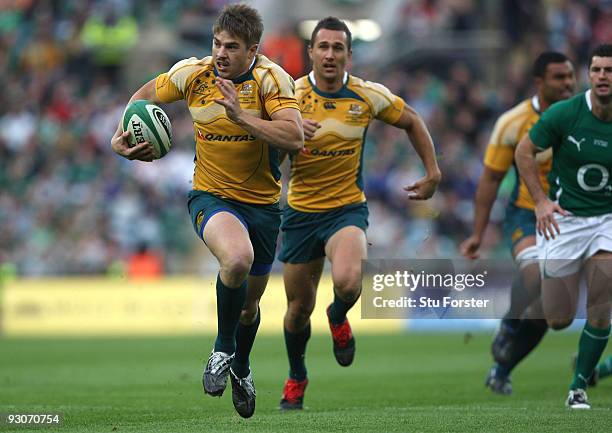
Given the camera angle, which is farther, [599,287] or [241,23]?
[599,287]

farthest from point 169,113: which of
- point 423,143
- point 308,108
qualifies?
point 423,143

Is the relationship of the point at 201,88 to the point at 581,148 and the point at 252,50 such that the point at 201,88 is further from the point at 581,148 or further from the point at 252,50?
the point at 581,148

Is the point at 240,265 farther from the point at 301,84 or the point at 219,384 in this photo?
the point at 301,84

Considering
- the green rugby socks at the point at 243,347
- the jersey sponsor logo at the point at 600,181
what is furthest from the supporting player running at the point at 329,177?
the jersey sponsor logo at the point at 600,181

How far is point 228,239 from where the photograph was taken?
7.93 m

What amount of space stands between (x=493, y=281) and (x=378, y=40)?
9.17 metres

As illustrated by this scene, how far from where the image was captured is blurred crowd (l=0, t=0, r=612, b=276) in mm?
21578

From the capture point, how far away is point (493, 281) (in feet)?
60.8

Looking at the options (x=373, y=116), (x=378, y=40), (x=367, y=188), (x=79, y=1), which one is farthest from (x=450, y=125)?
(x=373, y=116)

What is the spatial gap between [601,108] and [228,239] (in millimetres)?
3126

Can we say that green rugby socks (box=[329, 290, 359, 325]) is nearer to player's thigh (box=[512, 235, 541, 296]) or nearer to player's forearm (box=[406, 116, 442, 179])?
player's forearm (box=[406, 116, 442, 179])

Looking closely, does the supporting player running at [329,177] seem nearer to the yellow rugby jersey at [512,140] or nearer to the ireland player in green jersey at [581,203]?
the ireland player in green jersey at [581,203]

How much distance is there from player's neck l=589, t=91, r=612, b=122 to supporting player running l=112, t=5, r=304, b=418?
2.40m

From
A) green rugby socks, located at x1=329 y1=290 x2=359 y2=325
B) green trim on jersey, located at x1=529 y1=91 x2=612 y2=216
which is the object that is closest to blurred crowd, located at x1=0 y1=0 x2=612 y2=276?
green trim on jersey, located at x1=529 y1=91 x2=612 y2=216
